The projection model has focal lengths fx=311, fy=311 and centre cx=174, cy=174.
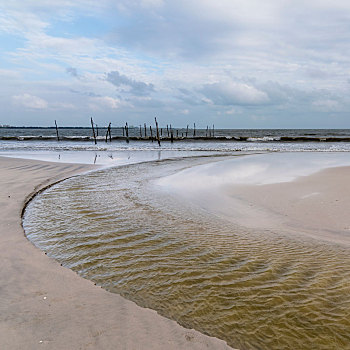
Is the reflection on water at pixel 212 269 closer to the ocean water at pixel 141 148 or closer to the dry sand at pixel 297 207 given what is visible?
the dry sand at pixel 297 207

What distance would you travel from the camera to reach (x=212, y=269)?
414 cm

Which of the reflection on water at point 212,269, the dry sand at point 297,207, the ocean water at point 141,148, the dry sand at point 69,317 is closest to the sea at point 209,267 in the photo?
the reflection on water at point 212,269

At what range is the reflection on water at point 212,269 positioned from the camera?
290 cm

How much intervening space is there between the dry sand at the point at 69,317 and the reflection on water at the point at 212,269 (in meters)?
0.19

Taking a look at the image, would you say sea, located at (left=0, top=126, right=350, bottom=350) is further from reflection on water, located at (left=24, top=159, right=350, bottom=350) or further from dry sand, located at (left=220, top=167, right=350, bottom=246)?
dry sand, located at (left=220, top=167, right=350, bottom=246)

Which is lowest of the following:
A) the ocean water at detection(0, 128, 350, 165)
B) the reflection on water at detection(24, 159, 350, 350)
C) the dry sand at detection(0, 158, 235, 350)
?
the reflection on water at detection(24, 159, 350, 350)

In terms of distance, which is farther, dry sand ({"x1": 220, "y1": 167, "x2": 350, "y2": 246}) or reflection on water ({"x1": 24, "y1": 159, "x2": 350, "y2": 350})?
dry sand ({"x1": 220, "y1": 167, "x2": 350, "y2": 246})

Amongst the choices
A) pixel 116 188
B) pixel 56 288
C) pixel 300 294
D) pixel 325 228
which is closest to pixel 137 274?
pixel 56 288

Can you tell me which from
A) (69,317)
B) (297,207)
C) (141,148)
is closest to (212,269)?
(69,317)

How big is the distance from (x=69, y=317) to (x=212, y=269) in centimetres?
192

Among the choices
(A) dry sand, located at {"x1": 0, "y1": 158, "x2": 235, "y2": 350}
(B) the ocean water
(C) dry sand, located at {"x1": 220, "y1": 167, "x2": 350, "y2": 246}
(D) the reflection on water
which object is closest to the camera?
(A) dry sand, located at {"x1": 0, "y1": 158, "x2": 235, "y2": 350}

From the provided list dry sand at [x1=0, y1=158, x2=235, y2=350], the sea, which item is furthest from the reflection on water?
dry sand at [x1=0, y1=158, x2=235, y2=350]

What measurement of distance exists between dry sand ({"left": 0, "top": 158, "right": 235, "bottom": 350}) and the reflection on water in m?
0.19

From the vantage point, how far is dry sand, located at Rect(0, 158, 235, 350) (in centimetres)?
261
